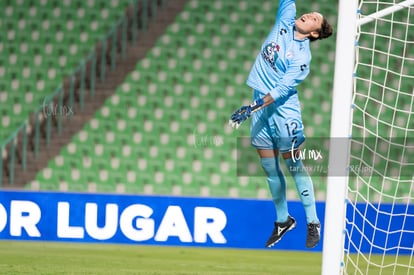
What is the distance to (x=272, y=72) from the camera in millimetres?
4848

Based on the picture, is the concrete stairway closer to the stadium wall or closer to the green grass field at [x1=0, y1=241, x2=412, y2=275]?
the stadium wall

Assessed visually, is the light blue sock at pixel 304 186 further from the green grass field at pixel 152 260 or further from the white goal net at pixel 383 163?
the white goal net at pixel 383 163

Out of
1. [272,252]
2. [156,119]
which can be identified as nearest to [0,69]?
[156,119]

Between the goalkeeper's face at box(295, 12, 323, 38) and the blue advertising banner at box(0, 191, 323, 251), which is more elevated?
the goalkeeper's face at box(295, 12, 323, 38)

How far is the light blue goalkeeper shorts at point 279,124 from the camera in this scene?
4895 millimetres

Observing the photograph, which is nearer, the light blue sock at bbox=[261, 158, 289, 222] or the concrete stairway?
the light blue sock at bbox=[261, 158, 289, 222]

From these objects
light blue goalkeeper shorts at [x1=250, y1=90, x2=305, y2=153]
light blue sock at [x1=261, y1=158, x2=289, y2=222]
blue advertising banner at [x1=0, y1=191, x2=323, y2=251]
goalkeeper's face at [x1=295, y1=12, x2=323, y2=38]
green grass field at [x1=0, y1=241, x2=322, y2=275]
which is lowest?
green grass field at [x1=0, y1=241, x2=322, y2=275]

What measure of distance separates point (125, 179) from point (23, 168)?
2.89 feet

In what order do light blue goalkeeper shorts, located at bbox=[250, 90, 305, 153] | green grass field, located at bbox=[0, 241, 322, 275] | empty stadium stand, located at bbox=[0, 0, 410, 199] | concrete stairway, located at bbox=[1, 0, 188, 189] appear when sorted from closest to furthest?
light blue goalkeeper shorts, located at bbox=[250, 90, 305, 153], green grass field, located at bbox=[0, 241, 322, 275], empty stadium stand, located at bbox=[0, 0, 410, 199], concrete stairway, located at bbox=[1, 0, 188, 189]

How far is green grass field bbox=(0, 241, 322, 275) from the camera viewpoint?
537 cm

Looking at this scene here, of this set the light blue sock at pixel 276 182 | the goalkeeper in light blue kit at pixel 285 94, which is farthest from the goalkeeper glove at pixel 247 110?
the light blue sock at pixel 276 182

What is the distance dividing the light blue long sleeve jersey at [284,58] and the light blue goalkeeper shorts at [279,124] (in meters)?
0.05

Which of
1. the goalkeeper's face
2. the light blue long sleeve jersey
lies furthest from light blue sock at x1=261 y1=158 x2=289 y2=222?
the goalkeeper's face

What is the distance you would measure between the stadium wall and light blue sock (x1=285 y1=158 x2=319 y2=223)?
2.72 ft
